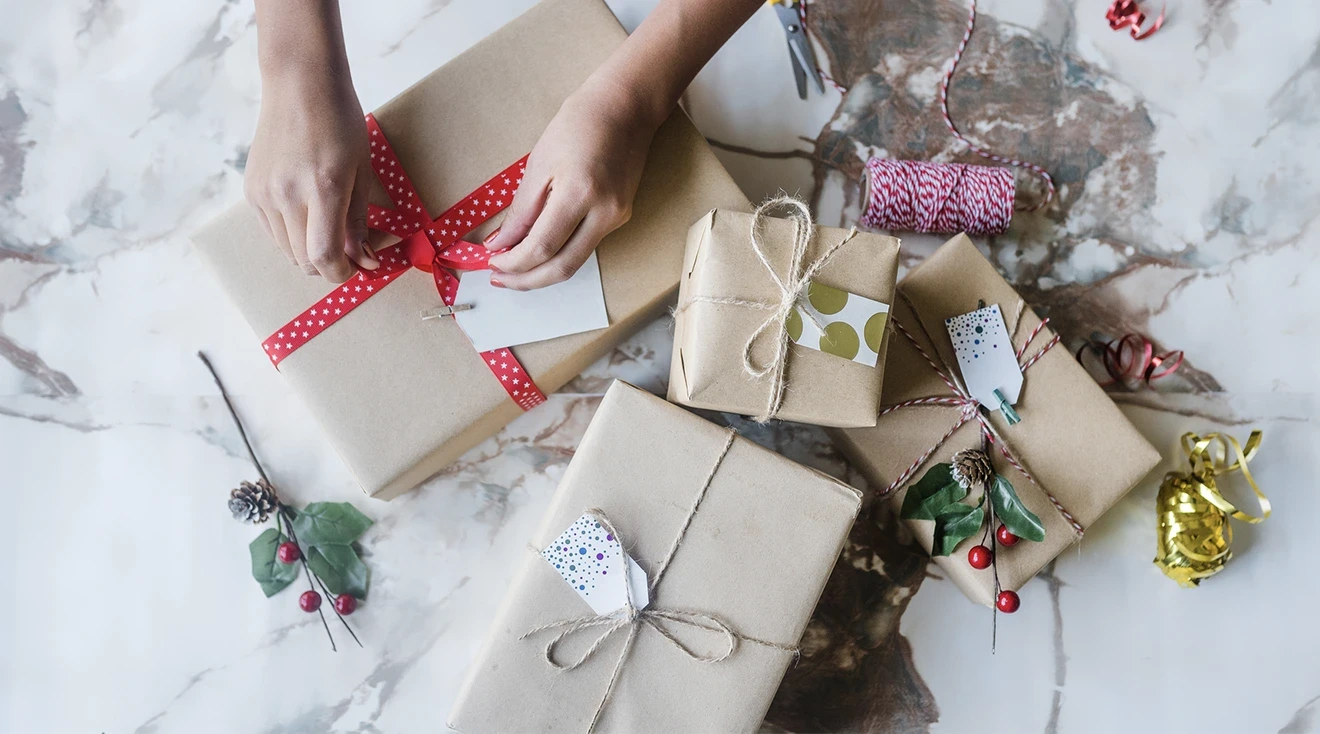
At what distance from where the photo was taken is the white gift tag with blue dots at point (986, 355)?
91 centimetres

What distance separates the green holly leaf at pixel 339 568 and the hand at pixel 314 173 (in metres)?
0.38

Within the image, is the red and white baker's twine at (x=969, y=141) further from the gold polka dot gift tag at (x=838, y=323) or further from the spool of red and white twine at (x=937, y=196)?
the gold polka dot gift tag at (x=838, y=323)

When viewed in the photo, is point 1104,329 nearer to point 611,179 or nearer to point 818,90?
point 818,90

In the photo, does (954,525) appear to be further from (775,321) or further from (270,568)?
(270,568)

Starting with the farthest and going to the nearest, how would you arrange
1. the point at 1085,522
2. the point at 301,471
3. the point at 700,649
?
1. the point at 301,471
2. the point at 1085,522
3. the point at 700,649

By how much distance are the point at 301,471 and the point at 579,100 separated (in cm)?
60

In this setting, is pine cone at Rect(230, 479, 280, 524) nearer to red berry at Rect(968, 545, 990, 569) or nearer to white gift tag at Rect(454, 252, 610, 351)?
white gift tag at Rect(454, 252, 610, 351)

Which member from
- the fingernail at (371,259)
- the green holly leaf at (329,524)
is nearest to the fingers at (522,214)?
the fingernail at (371,259)

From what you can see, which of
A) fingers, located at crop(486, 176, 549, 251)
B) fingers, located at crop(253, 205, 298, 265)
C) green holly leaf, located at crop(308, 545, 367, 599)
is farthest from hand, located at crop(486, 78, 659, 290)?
green holly leaf, located at crop(308, 545, 367, 599)

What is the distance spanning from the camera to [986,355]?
917 mm

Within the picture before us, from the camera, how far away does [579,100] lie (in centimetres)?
83

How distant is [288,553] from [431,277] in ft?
1.37

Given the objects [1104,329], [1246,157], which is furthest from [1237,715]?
[1246,157]

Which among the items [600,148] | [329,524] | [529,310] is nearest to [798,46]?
[600,148]
